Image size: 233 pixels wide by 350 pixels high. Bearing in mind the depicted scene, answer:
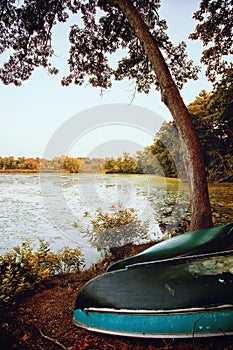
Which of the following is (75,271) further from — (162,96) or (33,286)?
(162,96)

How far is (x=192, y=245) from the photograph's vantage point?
1.60 m

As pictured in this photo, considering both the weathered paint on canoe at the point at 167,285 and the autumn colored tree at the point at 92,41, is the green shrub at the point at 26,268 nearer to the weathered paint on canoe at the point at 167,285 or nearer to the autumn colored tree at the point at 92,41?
the weathered paint on canoe at the point at 167,285

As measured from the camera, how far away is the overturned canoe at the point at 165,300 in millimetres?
1197

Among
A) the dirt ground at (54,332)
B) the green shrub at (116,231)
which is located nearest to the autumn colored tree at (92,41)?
the green shrub at (116,231)

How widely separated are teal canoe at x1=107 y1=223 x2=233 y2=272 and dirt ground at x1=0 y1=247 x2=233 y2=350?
48cm

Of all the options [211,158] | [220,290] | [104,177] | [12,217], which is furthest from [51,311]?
[211,158]

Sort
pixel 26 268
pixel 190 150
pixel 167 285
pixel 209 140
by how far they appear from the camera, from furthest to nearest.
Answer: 1. pixel 209 140
2. pixel 190 150
3. pixel 26 268
4. pixel 167 285

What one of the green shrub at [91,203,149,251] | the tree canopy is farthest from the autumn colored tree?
the green shrub at [91,203,149,251]

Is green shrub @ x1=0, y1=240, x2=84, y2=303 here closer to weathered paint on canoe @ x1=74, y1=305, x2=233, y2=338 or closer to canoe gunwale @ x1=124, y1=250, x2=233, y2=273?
weathered paint on canoe @ x1=74, y1=305, x2=233, y2=338

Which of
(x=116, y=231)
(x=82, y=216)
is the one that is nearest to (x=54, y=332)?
(x=116, y=231)

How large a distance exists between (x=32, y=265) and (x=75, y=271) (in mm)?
715

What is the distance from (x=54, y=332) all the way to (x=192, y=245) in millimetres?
1259

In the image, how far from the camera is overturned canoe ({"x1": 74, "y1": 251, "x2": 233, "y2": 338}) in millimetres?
1197

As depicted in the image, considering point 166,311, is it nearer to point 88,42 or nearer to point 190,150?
point 190,150
